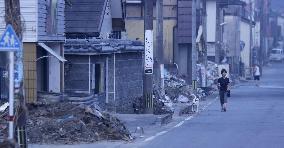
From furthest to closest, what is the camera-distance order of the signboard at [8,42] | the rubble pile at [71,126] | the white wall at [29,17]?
1. the white wall at [29,17]
2. the rubble pile at [71,126]
3. the signboard at [8,42]

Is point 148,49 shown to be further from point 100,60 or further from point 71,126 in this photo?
point 71,126

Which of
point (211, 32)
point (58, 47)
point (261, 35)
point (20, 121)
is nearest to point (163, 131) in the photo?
point (58, 47)

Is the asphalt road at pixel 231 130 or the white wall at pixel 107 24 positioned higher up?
the white wall at pixel 107 24

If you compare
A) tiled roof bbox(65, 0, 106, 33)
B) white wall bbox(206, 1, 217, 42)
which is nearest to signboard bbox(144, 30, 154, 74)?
tiled roof bbox(65, 0, 106, 33)

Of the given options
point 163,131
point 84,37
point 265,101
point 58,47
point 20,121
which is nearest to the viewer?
point 20,121

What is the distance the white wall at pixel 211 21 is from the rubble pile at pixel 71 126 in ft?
170

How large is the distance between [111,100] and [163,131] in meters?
7.39

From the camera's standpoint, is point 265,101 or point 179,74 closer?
point 265,101

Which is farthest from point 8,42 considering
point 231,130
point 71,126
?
point 231,130

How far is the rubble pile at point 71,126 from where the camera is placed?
74.0 ft

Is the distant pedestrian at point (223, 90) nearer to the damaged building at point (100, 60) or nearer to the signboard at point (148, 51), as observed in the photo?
the damaged building at point (100, 60)

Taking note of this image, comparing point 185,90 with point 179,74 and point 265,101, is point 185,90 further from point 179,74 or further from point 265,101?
point 179,74

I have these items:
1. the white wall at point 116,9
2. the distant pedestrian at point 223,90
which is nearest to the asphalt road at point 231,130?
the distant pedestrian at point 223,90

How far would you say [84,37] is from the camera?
37.0 m
